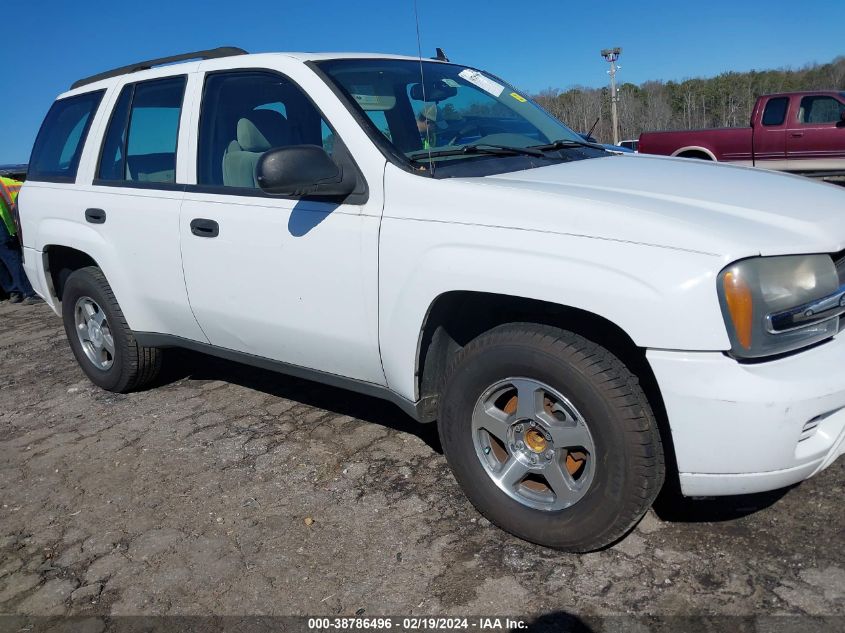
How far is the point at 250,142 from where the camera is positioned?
355 centimetres

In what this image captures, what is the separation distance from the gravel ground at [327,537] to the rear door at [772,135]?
41.0ft

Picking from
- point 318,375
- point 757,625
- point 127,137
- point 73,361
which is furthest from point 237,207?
point 73,361

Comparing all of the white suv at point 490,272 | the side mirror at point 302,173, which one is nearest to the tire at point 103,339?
the white suv at point 490,272

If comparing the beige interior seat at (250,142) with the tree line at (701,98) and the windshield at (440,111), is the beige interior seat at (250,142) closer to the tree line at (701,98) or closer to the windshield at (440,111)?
the windshield at (440,111)

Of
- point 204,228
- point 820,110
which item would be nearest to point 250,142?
point 204,228

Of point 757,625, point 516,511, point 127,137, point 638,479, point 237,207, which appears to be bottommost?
point 757,625

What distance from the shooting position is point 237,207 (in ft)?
11.1

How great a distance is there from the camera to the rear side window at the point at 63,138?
4.47m

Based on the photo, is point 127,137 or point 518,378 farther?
point 127,137

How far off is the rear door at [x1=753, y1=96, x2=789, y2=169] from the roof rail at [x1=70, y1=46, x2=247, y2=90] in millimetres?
12538

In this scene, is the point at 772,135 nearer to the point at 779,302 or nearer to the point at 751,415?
the point at 779,302

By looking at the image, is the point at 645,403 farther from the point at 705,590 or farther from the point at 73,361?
the point at 73,361

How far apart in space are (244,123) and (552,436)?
2153 mm

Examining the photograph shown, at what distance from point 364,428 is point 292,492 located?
0.71 meters
